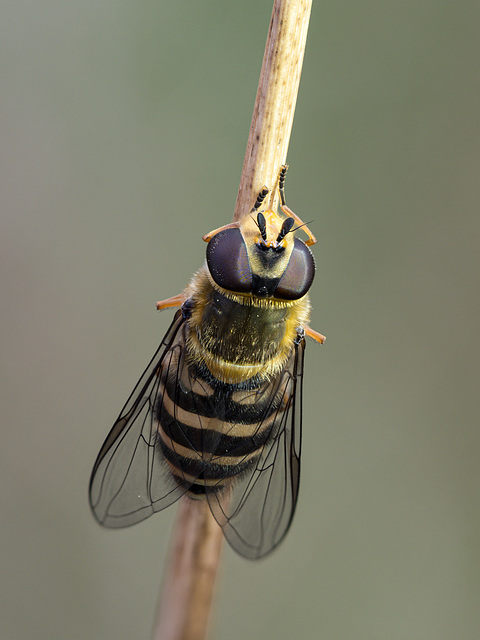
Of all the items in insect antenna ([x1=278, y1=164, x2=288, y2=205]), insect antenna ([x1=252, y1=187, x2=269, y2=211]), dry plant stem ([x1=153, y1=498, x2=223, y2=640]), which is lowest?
dry plant stem ([x1=153, y1=498, x2=223, y2=640])

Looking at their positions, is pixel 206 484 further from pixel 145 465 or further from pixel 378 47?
pixel 378 47

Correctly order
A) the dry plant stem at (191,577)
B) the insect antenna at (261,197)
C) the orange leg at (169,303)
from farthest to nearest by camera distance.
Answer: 1. the orange leg at (169,303)
2. the dry plant stem at (191,577)
3. the insect antenna at (261,197)

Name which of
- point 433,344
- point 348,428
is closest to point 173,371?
point 348,428

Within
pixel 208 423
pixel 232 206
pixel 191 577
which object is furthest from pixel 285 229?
pixel 232 206

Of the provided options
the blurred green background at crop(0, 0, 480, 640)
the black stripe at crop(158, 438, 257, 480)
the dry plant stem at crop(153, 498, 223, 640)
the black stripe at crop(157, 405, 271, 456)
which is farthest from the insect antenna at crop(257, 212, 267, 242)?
the blurred green background at crop(0, 0, 480, 640)

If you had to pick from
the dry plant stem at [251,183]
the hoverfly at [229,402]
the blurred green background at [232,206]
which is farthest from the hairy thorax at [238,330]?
the blurred green background at [232,206]

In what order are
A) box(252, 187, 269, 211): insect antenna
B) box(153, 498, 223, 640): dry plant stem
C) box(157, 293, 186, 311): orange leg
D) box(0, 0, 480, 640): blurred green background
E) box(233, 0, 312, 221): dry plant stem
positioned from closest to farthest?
box(233, 0, 312, 221): dry plant stem, box(252, 187, 269, 211): insect antenna, box(153, 498, 223, 640): dry plant stem, box(157, 293, 186, 311): orange leg, box(0, 0, 480, 640): blurred green background

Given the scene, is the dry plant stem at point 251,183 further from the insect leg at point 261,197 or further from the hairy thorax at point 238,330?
the hairy thorax at point 238,330

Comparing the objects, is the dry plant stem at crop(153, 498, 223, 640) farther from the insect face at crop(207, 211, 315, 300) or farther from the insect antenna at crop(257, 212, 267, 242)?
the insect antenna at crop(257, 212, 267, 242)

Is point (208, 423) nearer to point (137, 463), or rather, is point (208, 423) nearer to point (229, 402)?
point (229, 402)
